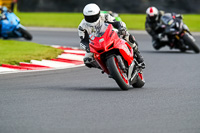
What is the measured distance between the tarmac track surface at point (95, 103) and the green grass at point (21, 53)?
5.09 feet

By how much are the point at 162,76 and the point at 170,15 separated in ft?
23.6

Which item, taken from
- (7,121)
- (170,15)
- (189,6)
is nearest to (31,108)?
(7,121)

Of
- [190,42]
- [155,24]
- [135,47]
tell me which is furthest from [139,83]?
[155,24]

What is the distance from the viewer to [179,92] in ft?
30.1

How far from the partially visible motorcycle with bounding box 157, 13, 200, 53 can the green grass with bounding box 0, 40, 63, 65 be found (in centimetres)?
414

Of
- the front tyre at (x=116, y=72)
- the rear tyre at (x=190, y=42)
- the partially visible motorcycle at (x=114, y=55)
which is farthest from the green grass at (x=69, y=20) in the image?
the front tyre at (x=116, y=72)

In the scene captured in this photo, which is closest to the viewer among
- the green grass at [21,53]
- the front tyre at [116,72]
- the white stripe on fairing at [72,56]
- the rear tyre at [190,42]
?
the front tyre at [116,72]

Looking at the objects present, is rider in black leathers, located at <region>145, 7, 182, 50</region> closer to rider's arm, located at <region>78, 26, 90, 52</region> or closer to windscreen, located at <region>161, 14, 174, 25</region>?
windscreen, located at <region>161, 14, 174, 25</region>

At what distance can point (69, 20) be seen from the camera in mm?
36406

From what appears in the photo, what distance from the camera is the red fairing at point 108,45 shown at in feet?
30.0

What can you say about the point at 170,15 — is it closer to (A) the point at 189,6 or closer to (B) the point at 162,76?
(B) the point at 162,76

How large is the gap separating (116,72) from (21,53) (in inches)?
269

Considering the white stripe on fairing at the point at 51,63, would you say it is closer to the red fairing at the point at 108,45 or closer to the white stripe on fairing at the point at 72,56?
the white stripe on fairing at the point at 72,56

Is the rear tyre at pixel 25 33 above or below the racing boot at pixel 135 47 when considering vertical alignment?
below
